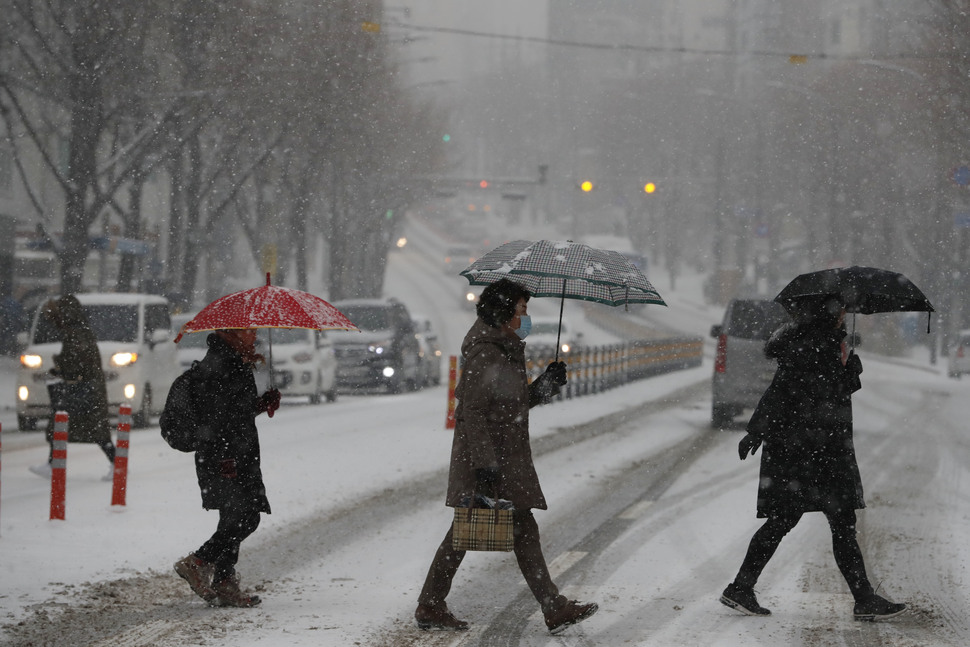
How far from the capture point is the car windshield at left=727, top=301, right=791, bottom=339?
1917cm

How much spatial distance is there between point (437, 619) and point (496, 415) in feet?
3.52

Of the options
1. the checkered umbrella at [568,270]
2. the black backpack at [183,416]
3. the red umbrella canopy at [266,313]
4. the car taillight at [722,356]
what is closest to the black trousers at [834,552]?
the checkered umbrella at [568,270]

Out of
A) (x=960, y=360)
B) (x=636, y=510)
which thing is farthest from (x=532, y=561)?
(x=960, y=360)

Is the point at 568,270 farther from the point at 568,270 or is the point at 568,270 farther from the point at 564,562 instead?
the point at 564,562

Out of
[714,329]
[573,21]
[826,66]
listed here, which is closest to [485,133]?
[573,21]

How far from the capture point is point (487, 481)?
6367 millimetres

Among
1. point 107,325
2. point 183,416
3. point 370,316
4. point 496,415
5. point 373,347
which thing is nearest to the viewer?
point 496,415

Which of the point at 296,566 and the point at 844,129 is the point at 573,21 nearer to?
the point at 844,129

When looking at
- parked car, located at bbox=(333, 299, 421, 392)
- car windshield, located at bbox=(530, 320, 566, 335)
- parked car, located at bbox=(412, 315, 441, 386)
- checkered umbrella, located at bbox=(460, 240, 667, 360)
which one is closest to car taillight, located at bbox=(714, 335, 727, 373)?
parked car, located at bbox=(333, 299, 421, 392)

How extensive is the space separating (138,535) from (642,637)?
4.23m

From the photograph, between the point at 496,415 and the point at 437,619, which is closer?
the point at 496,415

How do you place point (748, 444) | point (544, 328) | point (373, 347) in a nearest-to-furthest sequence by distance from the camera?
1. point (748, 444)
2. point (373, 347)
3. point (544, 328)

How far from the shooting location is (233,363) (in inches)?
280

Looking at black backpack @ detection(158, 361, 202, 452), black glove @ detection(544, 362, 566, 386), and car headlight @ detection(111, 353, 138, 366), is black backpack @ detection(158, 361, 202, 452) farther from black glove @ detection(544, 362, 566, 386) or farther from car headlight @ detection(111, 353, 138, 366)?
car headlight @ detection(111, 353, 138, 366)
